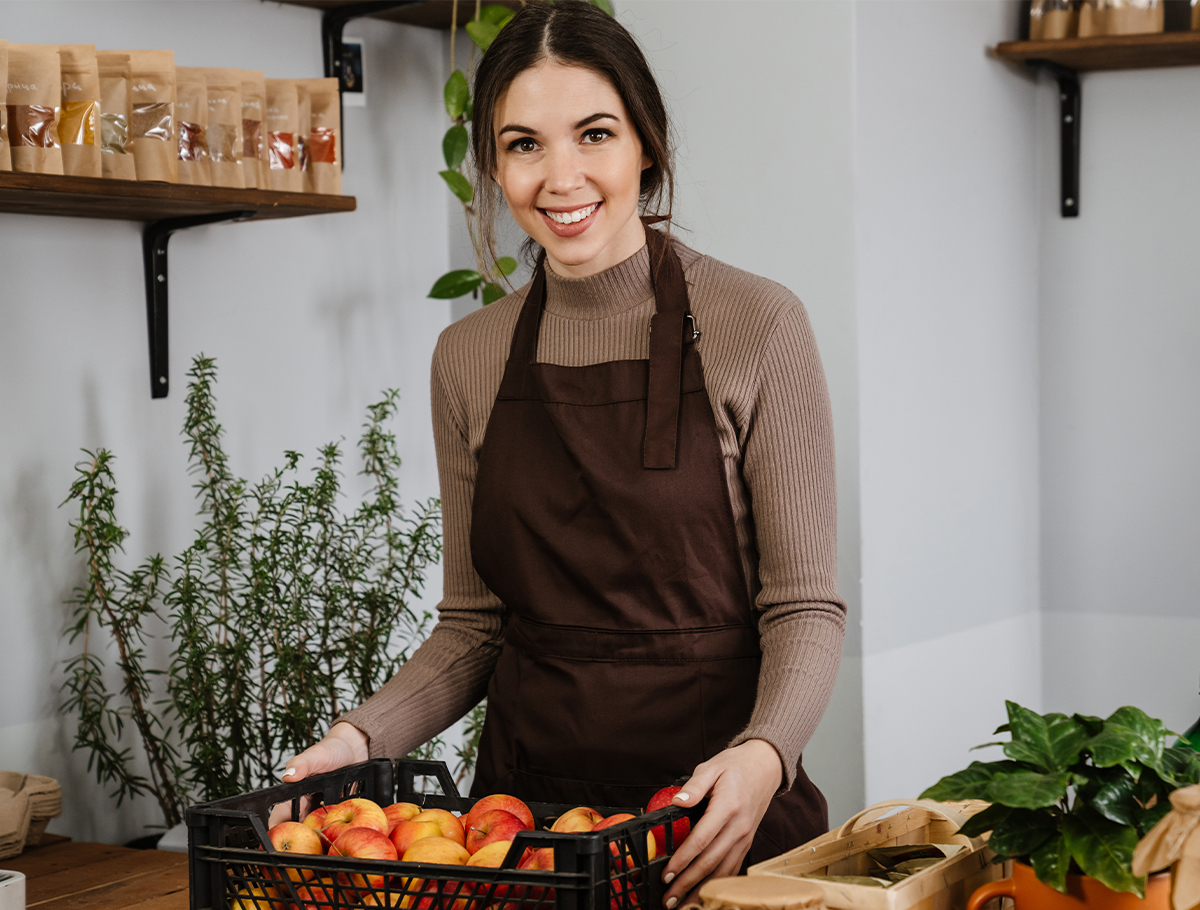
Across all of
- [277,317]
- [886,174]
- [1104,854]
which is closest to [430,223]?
[277,317]

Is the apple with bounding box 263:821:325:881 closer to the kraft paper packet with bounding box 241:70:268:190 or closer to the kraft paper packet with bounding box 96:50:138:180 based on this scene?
the kraft paper packet with bounding box 96:50:138:180

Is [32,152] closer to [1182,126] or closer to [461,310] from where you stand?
[461,310]

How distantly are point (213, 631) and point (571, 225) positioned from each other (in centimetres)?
122

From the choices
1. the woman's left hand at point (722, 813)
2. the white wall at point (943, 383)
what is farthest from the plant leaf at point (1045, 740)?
the white wall at point (943, 383)

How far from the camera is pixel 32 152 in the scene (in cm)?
169

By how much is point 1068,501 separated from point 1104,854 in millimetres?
2054

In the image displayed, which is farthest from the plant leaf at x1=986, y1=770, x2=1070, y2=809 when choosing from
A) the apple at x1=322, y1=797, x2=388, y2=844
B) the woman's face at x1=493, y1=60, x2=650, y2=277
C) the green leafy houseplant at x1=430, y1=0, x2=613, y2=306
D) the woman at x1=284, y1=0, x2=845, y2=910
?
the green leafy houseplant at x1=430, y1=0, x2=613, y2=306

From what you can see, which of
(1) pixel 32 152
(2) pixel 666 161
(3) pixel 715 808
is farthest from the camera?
→ (1) pixel 32 152

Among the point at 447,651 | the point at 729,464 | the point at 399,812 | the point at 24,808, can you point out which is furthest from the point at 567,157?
the point at 24,808

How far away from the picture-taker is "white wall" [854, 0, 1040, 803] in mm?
2299

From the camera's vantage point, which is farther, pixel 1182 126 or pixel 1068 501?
pixel 1068 501

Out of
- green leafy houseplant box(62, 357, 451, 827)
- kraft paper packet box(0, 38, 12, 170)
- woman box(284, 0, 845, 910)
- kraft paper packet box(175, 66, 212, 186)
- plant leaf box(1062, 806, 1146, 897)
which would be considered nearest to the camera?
plant leaf box(1062, 806, 1146, 897)

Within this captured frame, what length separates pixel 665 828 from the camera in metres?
1.03

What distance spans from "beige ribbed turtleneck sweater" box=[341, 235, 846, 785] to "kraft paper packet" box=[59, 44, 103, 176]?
0.57m
